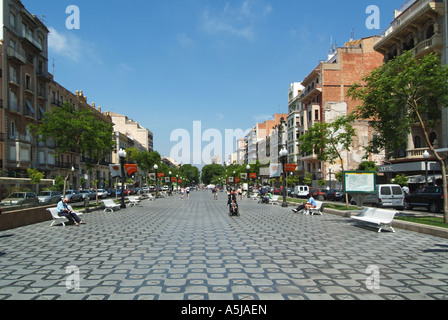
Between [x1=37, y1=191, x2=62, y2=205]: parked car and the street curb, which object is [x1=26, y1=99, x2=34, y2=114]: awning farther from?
the street curb

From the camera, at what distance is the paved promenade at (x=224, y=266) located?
17.5ft

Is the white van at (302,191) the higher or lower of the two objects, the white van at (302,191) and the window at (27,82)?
the lower

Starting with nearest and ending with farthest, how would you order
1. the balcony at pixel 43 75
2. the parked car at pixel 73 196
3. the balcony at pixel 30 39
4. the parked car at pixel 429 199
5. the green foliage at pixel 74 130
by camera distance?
1. the parked car at pixel 429 199
2. the green foliage at pixel 74 130
3. the parked car at pixel 73 196
4. the balcony at pixel 30 39
5. the balcony at pixel 43 75

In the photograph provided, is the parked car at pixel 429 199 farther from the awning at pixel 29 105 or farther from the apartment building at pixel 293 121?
the apartment building at pixel 293 121

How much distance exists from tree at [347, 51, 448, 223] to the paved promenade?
439 cm

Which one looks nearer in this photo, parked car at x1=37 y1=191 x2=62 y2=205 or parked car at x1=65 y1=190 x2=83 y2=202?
parked car at x1=37 y1=191 x2=62 y2=205

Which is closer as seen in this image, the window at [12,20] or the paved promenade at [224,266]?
the paved promenade at [224,266]

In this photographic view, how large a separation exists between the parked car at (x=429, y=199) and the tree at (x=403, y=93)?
6945 millimetres

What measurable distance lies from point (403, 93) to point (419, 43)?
21404 millimetres

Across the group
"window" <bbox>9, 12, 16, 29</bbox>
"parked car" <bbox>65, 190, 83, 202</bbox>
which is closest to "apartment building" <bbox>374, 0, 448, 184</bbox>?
"parked car" <bbox>65, 190, 83, 202</bbox>

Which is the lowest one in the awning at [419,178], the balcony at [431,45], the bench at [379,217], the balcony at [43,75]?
the bench at [379,217]

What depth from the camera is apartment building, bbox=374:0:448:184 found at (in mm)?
28969

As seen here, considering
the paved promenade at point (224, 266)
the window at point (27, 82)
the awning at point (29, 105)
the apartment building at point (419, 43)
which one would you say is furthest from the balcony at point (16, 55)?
the apartment building at point (419, 43)
